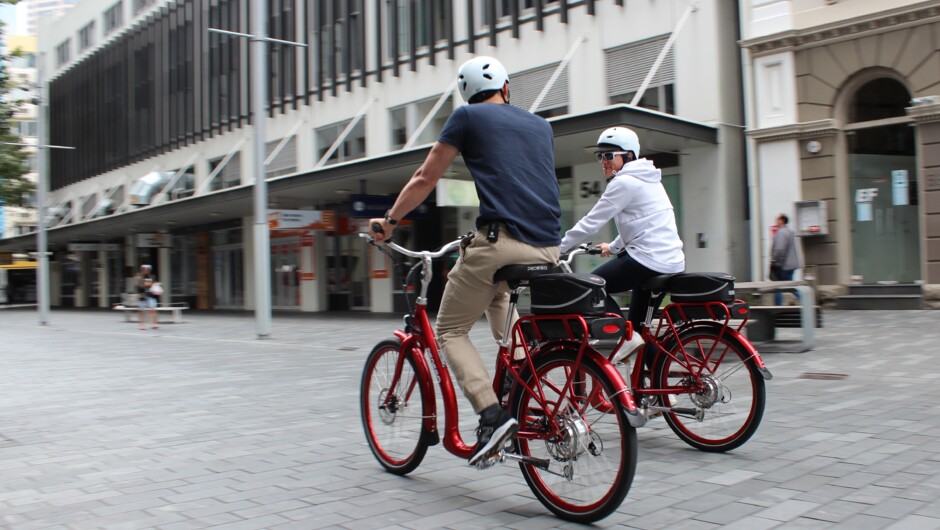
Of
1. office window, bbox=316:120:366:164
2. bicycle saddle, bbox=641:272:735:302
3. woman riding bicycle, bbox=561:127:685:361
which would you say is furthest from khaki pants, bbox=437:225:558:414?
office window, bbox=316:120:366:164

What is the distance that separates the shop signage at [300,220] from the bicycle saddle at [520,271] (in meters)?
17.9

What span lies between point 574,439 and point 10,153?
127 ft

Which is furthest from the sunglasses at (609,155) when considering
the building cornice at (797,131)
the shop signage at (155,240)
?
the shop signage at (155,240)

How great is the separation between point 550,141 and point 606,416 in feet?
4.34

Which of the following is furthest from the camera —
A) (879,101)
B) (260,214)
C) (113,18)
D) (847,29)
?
(113,18)

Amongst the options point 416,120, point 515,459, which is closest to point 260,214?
point 416,120

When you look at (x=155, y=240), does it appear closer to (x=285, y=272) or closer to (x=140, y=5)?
(x=285, y=272)

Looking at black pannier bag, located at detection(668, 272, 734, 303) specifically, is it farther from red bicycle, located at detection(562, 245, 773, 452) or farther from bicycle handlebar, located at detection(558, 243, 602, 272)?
bicycle handlebar, located at detection(558, 243, 602, 272)

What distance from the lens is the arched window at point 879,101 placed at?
48.4ft

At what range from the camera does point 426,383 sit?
4.00 m

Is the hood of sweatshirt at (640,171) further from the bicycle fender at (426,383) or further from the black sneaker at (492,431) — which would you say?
the black sneaker at (492,431)

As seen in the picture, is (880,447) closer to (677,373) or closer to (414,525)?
(677,373)

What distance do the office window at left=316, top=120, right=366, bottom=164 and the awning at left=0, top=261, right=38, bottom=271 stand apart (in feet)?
93.1

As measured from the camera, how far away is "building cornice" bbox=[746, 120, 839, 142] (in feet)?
49.8
